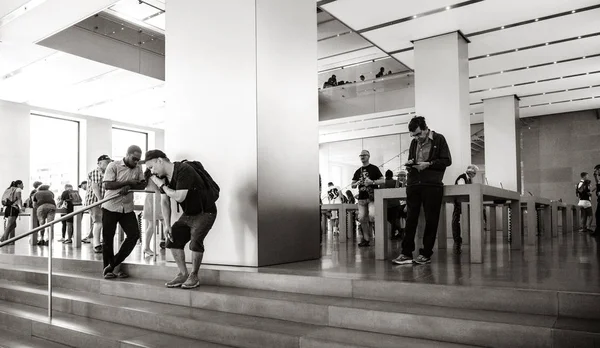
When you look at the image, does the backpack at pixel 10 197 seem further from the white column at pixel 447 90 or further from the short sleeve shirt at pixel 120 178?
the white column at pixel 447 90

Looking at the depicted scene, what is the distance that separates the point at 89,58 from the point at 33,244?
14.8 ft

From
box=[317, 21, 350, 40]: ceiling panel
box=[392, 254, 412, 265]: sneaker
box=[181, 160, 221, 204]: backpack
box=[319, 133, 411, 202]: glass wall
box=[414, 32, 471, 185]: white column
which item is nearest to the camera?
box=[181, 160, 221, 204]: backpack

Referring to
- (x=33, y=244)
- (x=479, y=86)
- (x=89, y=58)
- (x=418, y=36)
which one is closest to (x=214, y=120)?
(x=418, y=36)

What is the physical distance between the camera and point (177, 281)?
5145mm

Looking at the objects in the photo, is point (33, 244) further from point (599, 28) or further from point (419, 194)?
point (599, 28)

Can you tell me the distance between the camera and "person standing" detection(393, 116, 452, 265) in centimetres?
552

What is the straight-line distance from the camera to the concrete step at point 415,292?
3453mm

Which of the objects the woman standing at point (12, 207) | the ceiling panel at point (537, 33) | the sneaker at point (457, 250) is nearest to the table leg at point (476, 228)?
the sneaker at point (457, 250)

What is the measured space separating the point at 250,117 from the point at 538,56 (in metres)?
8.68

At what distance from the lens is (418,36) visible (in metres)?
10.4

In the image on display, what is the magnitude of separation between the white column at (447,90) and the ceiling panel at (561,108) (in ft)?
25.8

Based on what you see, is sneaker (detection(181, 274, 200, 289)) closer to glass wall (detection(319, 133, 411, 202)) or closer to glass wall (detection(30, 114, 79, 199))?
glass wall (detection(30, 114, 79, 199))

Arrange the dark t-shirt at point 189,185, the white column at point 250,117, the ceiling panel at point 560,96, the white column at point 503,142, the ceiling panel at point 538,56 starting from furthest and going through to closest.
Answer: the white column at point 503,142
the ceiling panel at point 560,96
the ceiling panel at point 538,56
the white column at point 250,117
the dark t-shirt at point 189,185

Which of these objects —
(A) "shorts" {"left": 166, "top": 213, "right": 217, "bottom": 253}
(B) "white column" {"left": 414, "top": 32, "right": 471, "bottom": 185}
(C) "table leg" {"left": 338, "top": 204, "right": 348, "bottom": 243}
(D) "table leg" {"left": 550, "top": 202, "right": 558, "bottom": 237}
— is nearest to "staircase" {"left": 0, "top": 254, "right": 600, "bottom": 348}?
(A) "shorts" {"left": 166, "top": 213, "right": 217, "bottom": 253}
